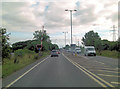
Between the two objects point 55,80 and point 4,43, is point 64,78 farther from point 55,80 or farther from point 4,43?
point 4,43

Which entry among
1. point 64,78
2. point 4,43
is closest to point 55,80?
point 64,78

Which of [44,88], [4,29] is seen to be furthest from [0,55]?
[44,88]

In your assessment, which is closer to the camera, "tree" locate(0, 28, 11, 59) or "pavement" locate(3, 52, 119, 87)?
"pavement" locate(3, 52, 119, 87)

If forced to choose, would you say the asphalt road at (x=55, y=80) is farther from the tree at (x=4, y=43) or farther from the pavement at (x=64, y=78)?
the tree at (x=4, y=43)

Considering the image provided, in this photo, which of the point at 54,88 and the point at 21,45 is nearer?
the point at 54,88

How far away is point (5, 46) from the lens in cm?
1609

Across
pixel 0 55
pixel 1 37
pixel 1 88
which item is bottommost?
pixel 1 88

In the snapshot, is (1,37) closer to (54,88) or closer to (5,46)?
(5,46)

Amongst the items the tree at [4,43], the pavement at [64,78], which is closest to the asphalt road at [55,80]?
the pavement at [64,78]

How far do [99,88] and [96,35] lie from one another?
10751 centimetres

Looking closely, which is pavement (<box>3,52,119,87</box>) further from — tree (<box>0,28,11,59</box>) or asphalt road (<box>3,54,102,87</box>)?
tree (<box>0,28,11,59</box>)

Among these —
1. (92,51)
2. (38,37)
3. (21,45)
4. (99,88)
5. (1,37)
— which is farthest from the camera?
(21,45)

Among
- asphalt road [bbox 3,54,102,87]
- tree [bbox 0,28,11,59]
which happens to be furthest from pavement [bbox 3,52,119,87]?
tree [bbox 0,28,11,59]

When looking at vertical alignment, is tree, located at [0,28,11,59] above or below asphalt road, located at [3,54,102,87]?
above
